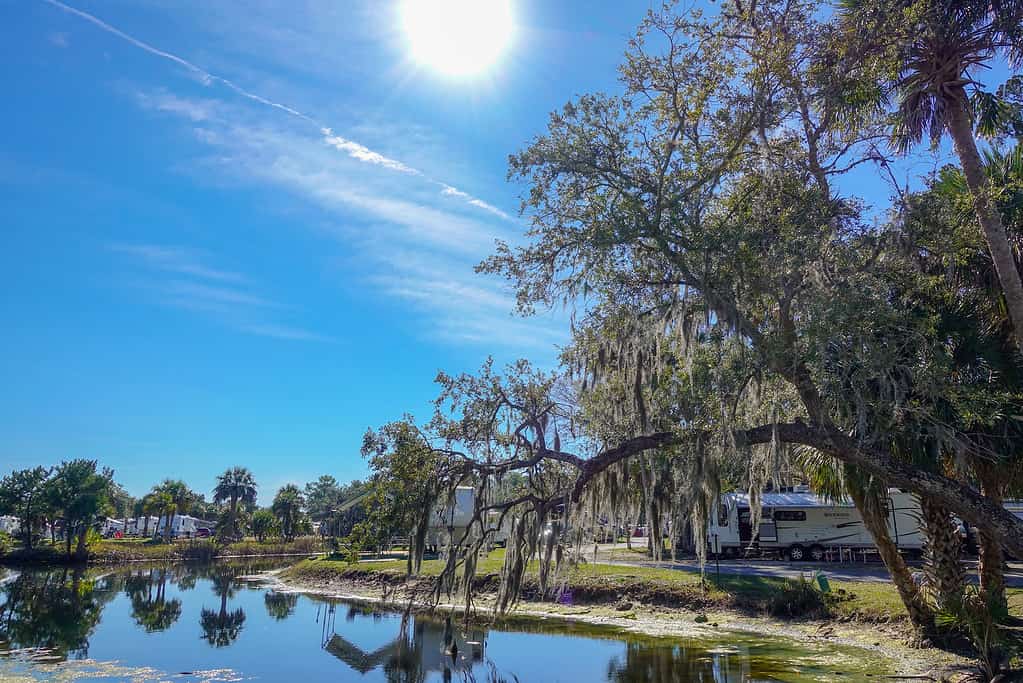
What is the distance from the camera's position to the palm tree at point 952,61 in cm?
845

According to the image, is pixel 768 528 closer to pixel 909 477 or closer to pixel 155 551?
pixel 909 477

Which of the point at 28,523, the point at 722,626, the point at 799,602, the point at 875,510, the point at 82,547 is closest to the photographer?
the point at 875,510

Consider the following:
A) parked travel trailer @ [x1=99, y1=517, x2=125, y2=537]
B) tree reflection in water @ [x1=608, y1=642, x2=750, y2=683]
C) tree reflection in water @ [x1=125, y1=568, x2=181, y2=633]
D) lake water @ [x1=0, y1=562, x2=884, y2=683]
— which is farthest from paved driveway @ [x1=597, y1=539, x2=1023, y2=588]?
parked travel trailer @ [x1=99, y1=517, x2=125, y2=537]

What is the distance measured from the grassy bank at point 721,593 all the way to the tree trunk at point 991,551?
2.26 metres

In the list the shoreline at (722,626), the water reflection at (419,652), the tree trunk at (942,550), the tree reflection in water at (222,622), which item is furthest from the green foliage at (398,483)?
the tree reflection in water at (222,622)

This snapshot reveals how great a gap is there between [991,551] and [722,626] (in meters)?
6.34

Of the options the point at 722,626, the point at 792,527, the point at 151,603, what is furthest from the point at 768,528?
the point at 151,603

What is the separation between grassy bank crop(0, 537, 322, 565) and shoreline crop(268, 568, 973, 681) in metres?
29.4

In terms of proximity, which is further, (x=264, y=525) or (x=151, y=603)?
(x=264, y=525)

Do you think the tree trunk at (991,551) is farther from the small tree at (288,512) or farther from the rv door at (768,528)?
the small tree at (288,512)

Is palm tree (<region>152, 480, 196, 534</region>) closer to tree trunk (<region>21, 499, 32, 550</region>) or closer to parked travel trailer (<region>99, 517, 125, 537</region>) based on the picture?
parked travel trailer (<region>99, 517, 125, 537</region>)

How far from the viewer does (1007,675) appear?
9320 mm

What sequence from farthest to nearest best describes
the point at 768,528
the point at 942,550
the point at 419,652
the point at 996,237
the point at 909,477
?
the point at 768,528 → the point at 419,652 → the point at 942,550 → the point at 996,237 → the point at 909,477

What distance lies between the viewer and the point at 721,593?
1762cm
